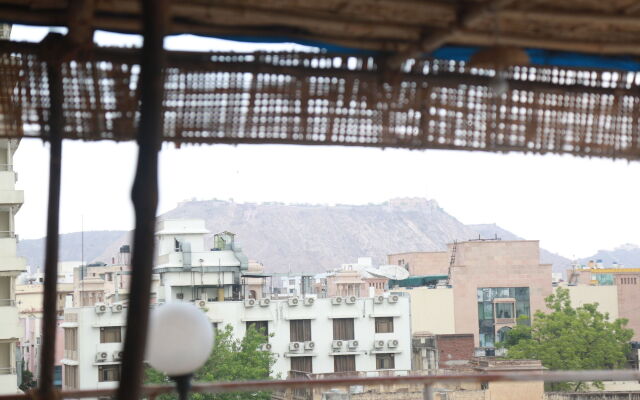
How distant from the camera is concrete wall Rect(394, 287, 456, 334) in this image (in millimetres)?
38281

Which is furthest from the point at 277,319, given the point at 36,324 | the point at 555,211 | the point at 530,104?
the point at 555,211

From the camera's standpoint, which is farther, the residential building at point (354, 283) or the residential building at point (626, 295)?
the residential building at point (354, 283)

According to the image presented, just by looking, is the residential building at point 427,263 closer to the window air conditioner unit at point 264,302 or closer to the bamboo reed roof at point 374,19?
the window air conditioner unit at point 264,302

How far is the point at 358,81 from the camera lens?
8.92 feet

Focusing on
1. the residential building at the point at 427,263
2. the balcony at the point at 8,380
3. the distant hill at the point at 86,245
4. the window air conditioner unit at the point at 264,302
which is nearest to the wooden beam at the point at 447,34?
the balcony at the point at 8,380

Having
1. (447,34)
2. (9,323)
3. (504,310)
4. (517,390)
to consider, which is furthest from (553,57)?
(504,310)

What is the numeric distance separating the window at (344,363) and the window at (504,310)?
1332 centimetres

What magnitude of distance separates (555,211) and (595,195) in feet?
14.4

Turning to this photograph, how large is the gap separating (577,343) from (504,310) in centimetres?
1138

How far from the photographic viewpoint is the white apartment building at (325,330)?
28.5 meters

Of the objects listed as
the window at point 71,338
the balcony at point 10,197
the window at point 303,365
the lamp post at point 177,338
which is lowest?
the window at point 303,365

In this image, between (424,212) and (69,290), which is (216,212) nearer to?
(424,212)

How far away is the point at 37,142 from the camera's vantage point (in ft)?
8.75

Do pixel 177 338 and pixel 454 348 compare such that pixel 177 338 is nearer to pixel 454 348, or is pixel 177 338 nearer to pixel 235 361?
pixel 235 361
